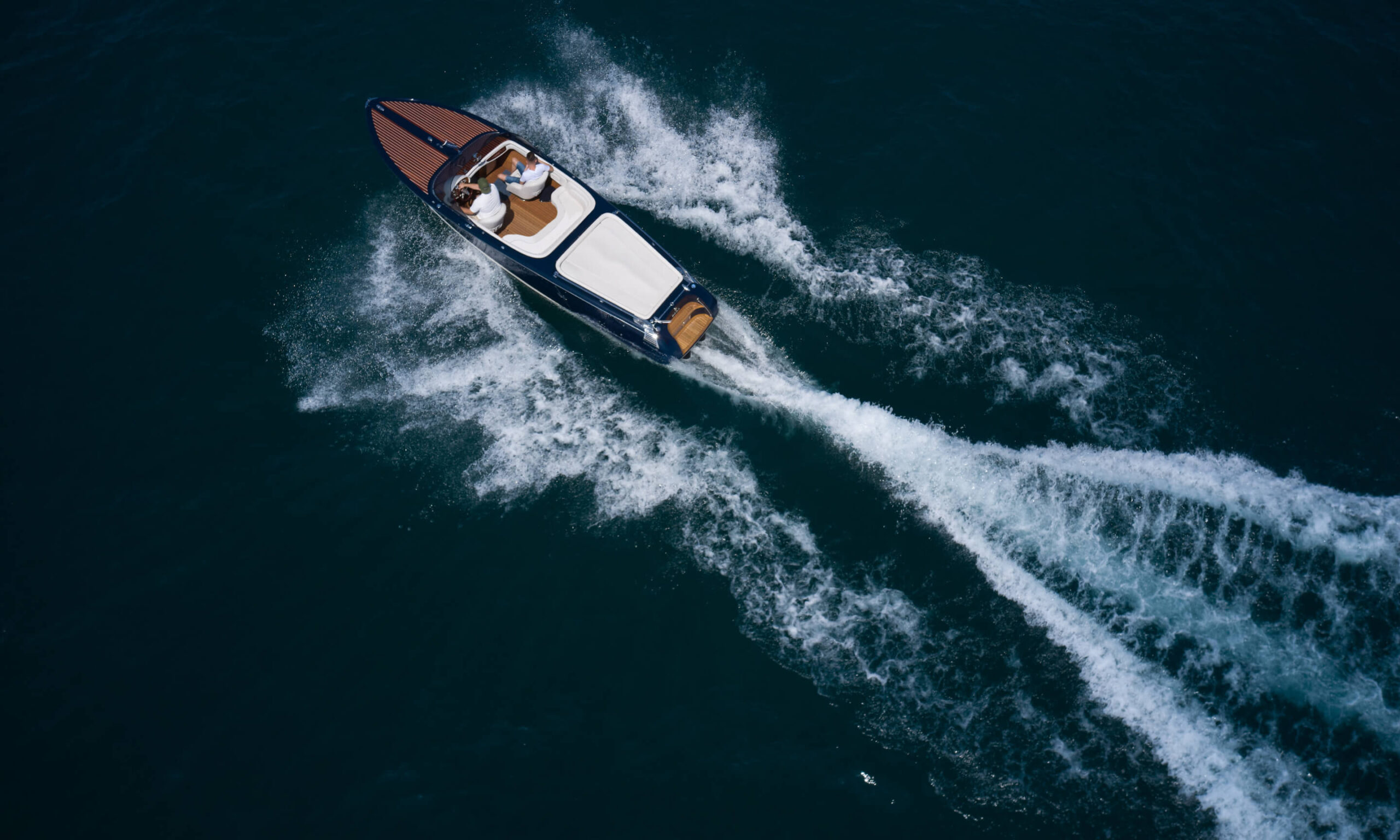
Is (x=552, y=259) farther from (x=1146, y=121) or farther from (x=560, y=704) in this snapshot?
(x=1146, y=121)

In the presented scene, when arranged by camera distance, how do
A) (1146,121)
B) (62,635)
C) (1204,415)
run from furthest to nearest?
(1146,121) → (1204,415) → (62,635)

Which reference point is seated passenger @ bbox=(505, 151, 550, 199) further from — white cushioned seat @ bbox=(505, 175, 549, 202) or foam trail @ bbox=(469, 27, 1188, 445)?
foam trail @ bbox=(469, 27, 1188, 445)

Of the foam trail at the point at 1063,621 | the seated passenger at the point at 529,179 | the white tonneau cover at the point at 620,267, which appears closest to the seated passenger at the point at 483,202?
the seated passenger at the point at 529,179

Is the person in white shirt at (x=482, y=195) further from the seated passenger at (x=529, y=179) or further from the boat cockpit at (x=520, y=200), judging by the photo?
the seated passenger at (x=529, y=179)

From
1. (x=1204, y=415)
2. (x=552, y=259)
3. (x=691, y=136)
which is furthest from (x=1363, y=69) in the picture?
(x=552, y=259)

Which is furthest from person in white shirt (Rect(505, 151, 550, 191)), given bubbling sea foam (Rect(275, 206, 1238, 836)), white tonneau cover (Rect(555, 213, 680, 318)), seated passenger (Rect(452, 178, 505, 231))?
bubbling sea foam (Rect(275, 206, 1238, 836))

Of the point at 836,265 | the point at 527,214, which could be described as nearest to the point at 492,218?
the point at 527,214
